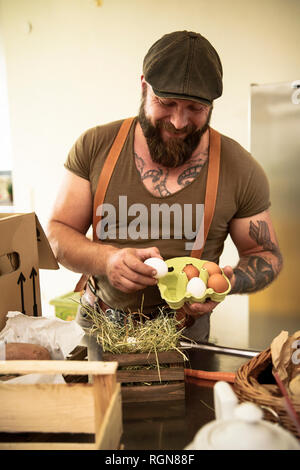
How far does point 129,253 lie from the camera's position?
3.92 feet

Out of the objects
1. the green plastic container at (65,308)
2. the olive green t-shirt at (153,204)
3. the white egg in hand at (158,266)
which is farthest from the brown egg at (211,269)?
the green plastic container at (65,308)

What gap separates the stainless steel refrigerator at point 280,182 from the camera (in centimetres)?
230

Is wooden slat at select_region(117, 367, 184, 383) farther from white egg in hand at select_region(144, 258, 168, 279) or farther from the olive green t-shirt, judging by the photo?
the olive green t-shirt

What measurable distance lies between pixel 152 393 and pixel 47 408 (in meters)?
0.26

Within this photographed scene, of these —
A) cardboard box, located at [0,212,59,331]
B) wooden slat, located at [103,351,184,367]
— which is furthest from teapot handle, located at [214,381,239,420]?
cardboard box, located at [0,212,59,331]

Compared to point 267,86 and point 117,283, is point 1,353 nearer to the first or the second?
point 117,283

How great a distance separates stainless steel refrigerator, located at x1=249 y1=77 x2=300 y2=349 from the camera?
2.30m

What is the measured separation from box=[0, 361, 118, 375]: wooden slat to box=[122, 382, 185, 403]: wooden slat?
0.75ft

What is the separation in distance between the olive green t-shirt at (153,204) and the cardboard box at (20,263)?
1.39 ft

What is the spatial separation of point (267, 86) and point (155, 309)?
4.70 feet

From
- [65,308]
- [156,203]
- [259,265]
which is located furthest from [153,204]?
[65,308]
